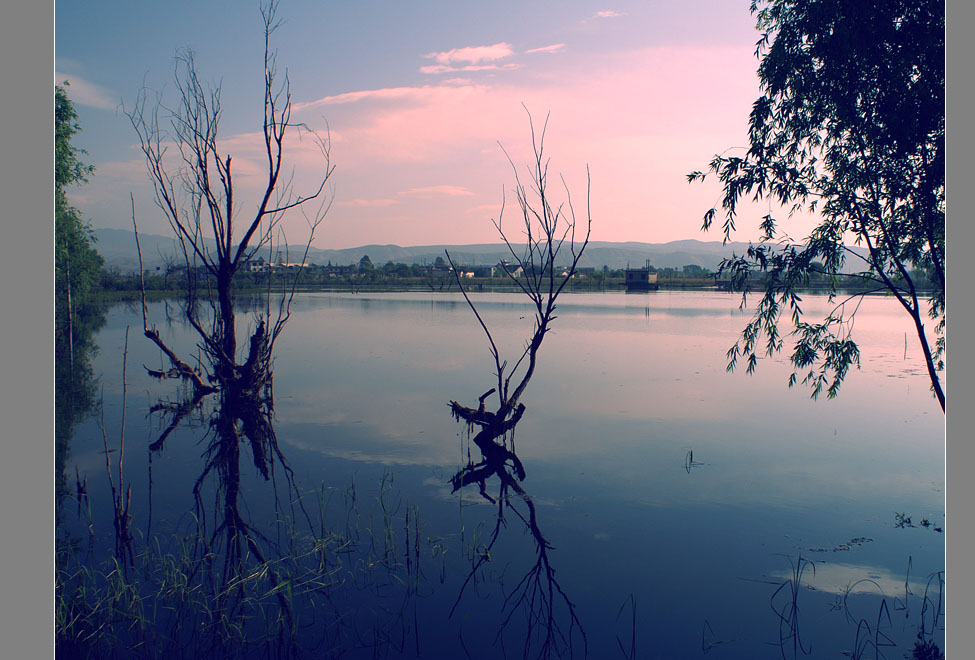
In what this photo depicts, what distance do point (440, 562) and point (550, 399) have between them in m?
Result: 7.29

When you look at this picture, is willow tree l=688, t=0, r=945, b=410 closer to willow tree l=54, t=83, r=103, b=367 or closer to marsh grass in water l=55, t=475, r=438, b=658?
marsh grass in water l=55, t=475, r=438, b=658

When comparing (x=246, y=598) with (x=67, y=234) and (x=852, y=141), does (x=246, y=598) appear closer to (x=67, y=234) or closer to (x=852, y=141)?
(x=852, y=141)

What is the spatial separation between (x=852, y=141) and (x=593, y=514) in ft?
15.8

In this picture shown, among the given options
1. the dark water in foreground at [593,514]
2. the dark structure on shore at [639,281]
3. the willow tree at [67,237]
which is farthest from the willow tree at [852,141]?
the dark structure on shore at [639,281]

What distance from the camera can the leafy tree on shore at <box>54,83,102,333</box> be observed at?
60.8ft

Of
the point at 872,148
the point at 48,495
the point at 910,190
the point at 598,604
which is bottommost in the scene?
the point at 598,604

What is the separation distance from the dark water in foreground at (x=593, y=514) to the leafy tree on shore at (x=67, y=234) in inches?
269

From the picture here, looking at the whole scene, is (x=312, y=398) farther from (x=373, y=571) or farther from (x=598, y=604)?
(x=598, y=604)

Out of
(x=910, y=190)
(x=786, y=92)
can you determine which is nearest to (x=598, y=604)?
(x=910, y=190)

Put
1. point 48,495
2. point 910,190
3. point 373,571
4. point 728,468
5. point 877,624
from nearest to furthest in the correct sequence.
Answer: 1. point 48,495
2. point 877,624
3. point 373,571
4. point 910,190
5. point 728,468

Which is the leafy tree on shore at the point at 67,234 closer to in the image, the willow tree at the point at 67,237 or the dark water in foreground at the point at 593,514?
the willow tree at the point at 67,237

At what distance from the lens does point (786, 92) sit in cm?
687

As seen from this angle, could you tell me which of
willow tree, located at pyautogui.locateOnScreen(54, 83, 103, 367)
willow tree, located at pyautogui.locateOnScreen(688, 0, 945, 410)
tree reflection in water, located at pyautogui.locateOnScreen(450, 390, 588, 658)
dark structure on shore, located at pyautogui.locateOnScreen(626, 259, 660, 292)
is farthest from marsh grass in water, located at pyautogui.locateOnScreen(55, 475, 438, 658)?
dark structure on shore, located at pyautogui.locateOnScreen(626, 259, 660, 292)

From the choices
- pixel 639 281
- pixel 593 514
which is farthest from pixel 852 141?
pixel 639 281
